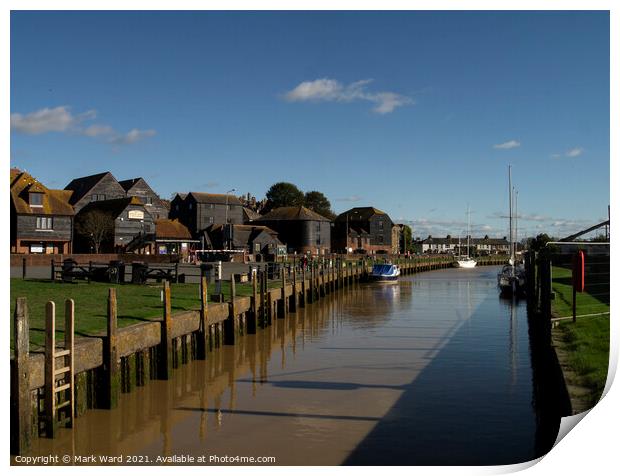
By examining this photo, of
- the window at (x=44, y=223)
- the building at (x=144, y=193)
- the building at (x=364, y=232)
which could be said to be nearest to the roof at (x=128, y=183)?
the building at (x=144, y=193)

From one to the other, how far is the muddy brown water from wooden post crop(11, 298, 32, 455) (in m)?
0.76

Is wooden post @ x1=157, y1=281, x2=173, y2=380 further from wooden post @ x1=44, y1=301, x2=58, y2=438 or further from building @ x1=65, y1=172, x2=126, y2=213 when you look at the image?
building @ x1=65, y1=172, x2=126, y2=213

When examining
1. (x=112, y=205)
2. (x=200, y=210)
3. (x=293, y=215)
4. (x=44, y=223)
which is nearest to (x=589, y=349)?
(x=44, y=223)

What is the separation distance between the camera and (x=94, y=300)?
22.2 m

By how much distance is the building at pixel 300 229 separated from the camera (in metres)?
109

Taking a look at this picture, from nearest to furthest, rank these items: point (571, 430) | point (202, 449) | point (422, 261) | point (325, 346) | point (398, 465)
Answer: point (571, 430) < point (398, 465) < point (202, 449) < point (325, 346) < point (422, 261)

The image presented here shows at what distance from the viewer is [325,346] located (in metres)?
23.3

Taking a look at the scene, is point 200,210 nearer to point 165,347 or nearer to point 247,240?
point 247,240

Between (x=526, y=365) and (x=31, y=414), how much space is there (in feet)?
48.0

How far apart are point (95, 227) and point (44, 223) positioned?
5961 mm

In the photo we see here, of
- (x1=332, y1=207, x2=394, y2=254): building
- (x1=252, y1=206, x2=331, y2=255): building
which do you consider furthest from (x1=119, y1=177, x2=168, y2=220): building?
(x1=332, y1=207, x2=394, y2=254): building
